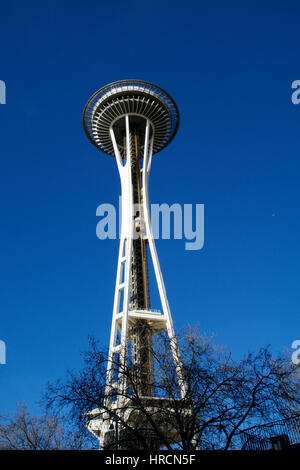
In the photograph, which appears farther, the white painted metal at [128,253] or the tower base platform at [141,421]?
the white painted metal at [128,253]

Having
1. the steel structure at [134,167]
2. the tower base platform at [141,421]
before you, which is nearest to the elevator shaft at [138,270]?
the steel structure at [134,167]

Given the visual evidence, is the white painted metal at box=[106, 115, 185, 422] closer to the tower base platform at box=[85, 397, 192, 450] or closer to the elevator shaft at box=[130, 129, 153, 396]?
the elevator shaft at box=[130, 129, 153, 396]

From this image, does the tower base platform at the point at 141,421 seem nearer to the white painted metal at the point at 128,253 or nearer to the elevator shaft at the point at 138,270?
the white painted metal at the point at 128,253

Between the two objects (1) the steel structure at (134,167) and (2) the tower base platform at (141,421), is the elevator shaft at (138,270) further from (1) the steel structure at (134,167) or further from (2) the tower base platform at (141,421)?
(2) the tower base platform at (141,421)

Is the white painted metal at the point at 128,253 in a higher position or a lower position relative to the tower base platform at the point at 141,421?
higher

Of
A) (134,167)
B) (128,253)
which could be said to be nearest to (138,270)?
(128,253)

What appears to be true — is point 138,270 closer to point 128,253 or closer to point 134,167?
point 128,253

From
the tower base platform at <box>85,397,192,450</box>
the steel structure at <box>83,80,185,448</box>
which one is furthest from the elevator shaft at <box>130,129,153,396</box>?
the tower base platform at <box>85,397,192,450</box>
